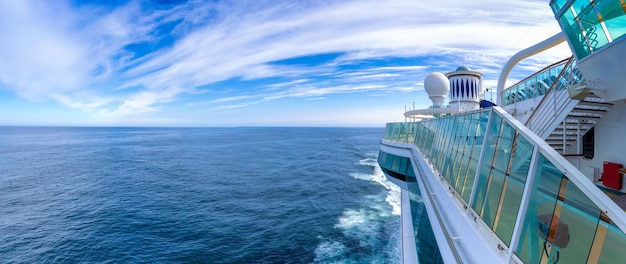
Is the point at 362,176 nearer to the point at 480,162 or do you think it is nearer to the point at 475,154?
the point at 475,154

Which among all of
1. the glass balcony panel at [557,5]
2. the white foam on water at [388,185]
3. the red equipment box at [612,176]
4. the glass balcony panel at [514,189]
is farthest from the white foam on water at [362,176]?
the glass balcony panel at [514,189]

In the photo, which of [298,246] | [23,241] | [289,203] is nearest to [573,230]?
[298,246]

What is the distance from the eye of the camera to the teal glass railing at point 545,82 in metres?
11.1

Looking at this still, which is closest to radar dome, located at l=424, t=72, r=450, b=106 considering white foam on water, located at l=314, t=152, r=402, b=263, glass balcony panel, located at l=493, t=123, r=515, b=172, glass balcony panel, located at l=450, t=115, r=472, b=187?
white foam on water, located at l=314, t=152, r=402, b=263

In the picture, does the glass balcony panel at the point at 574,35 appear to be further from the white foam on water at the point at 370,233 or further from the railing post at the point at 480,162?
the white foam on water at the point at 370,233

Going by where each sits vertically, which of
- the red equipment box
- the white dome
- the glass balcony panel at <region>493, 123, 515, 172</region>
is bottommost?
the red equipment box

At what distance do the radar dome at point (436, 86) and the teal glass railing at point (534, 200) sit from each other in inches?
1216

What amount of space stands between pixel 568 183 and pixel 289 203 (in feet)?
110

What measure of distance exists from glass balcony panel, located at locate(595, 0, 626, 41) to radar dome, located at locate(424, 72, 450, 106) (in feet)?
97.6

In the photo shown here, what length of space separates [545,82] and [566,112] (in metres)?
6.11

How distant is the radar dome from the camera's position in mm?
35594

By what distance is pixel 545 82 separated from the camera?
15023 mm

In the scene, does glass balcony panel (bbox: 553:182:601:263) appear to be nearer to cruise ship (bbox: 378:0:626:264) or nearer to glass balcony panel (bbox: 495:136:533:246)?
cruise ship (bbox: 378:0:626:264)

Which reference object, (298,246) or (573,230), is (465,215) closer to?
(573,230)
